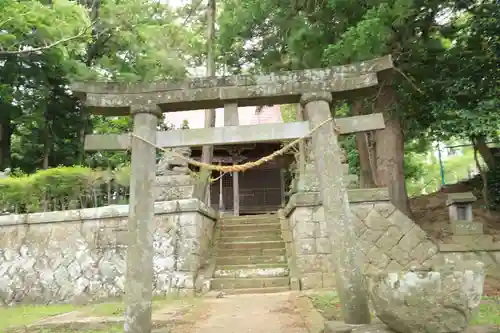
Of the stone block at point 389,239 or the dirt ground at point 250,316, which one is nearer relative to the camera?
the dirt ground at point 250,316

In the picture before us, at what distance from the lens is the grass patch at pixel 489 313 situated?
496 centimetres

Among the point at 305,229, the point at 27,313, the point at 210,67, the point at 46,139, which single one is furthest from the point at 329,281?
the point at 46,139

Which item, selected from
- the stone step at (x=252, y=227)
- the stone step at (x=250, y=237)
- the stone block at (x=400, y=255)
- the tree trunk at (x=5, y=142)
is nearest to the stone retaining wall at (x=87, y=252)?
the stone step at (x=250, y=237)

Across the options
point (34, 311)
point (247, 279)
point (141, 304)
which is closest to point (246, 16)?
point (247, 279)

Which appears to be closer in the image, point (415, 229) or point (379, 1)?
point (379, 1)

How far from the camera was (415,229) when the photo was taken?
9.05 meters

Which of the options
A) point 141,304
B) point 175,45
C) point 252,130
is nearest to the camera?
point 141,304

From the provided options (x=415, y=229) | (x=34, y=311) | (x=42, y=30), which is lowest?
(x=34, y=311)

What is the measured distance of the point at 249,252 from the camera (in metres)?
10.2

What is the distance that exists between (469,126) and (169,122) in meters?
13.4

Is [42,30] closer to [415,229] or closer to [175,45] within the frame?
[175,45]

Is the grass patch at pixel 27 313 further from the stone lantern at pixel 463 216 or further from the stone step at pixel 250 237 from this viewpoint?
the stone lantern at pixel 463 216

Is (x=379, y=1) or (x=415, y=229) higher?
(x=379, y=1)

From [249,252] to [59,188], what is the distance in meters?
5.16
